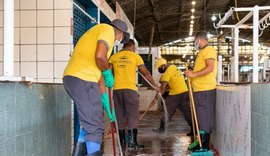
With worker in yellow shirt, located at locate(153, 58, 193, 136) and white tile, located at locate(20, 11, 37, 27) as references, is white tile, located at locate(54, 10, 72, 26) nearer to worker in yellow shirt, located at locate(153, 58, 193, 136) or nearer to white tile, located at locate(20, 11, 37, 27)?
white tile, located at locate(20, 11, 37, 27)

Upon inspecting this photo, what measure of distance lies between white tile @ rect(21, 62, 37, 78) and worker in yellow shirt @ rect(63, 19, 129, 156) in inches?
65.1

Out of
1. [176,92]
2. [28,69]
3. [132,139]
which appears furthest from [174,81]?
[28,69]

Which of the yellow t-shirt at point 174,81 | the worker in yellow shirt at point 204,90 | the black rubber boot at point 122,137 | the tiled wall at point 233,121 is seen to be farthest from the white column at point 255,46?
the yellow t-shirt at point 174,81

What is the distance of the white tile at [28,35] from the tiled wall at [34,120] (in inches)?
39.3

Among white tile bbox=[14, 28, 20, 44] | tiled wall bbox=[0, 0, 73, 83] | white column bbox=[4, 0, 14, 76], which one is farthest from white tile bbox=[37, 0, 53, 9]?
white column bbox=[4, 0, 14, 76]

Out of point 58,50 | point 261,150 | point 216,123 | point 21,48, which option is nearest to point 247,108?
point 261,150

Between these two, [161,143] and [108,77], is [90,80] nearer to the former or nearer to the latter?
[108,77]

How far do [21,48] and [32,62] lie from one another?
215 millimetres

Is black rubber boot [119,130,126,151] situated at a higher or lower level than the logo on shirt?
lower

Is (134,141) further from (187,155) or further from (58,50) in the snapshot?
(58,50)

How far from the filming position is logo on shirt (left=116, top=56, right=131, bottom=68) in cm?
585

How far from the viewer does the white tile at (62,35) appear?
498 cm

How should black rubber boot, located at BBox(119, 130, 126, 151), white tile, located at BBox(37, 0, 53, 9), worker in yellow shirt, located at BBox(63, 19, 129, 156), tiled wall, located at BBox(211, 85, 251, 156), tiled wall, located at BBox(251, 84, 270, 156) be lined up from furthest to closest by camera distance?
black rubber boot, located at BBox(119, 130, 126, 151) → white tile, located at BBox(37, 0, 53, 9) → tiled wall, located at BBox(211, 85, 251, 156) → worker in yellow shirt, located at BBox(63, 19, 129, 156) → tiled wall, located at BBox(251, 84, 270, 156)

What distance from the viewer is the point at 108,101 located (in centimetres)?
383
